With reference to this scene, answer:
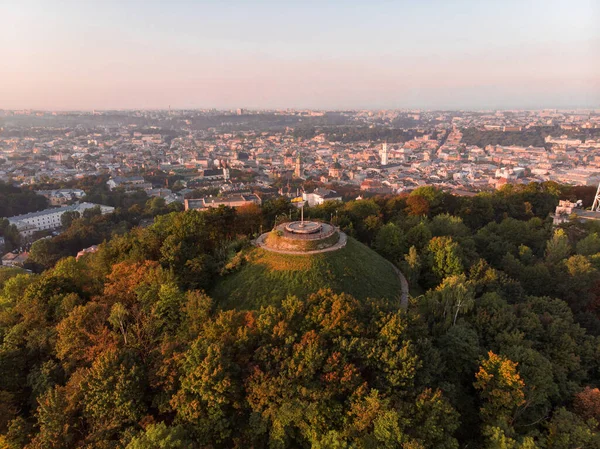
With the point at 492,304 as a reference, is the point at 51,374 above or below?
below

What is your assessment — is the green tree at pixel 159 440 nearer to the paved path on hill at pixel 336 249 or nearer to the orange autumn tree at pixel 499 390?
the orange autumn tree at pixel 499 390

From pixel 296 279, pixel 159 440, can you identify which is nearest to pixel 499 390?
pixel 296 279

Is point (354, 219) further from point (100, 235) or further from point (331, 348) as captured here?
point (100, 235)

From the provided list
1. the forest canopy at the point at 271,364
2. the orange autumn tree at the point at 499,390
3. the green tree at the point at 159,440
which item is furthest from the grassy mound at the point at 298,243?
the green tree at the point at 159,440

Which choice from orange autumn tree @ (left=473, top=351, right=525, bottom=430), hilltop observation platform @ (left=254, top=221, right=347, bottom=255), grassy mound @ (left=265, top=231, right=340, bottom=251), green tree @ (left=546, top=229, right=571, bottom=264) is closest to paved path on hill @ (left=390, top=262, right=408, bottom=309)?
hilltop observation platform @ (left=254, top=221, right=347, bottom=255)

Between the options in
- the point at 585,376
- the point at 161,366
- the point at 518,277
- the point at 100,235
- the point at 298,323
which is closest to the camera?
the point at 161,366

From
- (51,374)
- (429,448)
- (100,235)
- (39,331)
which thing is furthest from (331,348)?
(100,235)

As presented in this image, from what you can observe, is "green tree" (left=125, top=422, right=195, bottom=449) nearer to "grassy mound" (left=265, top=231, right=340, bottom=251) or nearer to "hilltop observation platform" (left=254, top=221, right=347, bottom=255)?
"hilltop observation platform" (left=254, top=221, right=347, bottom=255)

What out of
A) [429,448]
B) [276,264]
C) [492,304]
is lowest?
[429,448]
